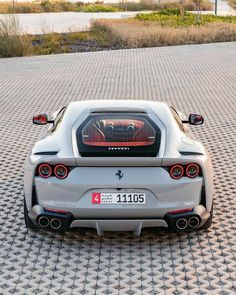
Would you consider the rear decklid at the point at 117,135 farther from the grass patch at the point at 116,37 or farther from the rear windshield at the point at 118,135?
the grass patch at the point at 116,37

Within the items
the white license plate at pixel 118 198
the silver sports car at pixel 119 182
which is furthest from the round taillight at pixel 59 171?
the white license plate at pixel 118 198

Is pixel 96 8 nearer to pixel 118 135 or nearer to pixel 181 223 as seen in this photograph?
pixel 118 135

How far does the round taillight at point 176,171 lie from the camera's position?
5152 mm

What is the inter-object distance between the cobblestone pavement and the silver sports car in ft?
0.72

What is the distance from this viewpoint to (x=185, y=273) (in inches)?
195

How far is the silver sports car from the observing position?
5094 millimetres

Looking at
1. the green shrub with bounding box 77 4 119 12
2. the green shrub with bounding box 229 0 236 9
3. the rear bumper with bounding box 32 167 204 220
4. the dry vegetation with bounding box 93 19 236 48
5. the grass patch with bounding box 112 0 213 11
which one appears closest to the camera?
the rear bumper with bounding box 32 167 204 220

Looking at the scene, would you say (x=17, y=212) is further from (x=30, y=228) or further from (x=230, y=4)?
(x=230, y=4)

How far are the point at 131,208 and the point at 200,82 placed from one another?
937 centimetres

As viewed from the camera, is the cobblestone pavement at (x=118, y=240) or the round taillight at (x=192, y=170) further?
the round taillight at (x=192, y=170)

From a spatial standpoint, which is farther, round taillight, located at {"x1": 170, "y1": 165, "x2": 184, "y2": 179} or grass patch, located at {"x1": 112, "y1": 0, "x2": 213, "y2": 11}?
grass patch, located at {"x1": 112, "y1": 0, "x2": 213, "y2": 11}

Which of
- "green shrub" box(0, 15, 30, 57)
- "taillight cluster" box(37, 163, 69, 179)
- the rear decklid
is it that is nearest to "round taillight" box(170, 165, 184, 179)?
the rear decklid

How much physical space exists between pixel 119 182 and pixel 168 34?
18260mm

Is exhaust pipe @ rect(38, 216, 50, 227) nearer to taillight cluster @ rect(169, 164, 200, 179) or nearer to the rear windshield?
the rear windshield
